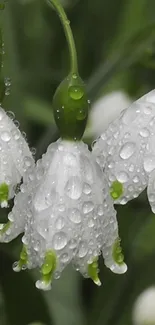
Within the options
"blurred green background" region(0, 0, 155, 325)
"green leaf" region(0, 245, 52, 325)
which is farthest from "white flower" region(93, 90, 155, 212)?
"green leaf" region(0, 245, 52, 325)

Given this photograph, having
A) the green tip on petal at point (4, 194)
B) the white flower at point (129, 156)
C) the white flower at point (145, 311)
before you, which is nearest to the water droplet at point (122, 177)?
the white flower at point (129, 156)

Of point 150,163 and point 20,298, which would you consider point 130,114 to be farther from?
point 20,298

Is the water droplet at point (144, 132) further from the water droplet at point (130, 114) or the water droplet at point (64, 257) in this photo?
the water droplet at point (64, 257)

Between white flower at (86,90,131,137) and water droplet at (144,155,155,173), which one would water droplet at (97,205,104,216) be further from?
white flower at (86,90,131,137)

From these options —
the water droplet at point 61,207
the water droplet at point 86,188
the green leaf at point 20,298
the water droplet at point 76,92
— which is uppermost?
the water droplet at point 76,92

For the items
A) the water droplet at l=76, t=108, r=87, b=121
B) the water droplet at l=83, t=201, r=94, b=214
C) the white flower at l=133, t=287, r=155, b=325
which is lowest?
→ the white flower at l=133, t=287, r=155, b=325

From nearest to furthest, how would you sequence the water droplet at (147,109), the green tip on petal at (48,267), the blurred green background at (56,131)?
the green tip on petal at (48,267) < the water droplet at (147,109) < the blurred green background at (56,131)

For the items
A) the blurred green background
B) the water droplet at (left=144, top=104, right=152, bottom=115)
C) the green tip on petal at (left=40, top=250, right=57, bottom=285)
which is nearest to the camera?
the green tip on petal at (left=40, top=250, right=57, bottom=285)

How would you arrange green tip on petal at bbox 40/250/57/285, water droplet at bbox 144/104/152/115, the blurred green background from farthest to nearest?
the blurred green background, water droplet at bbox 144/104/152/115, green tip on petal at bbox 40/250/57/285
